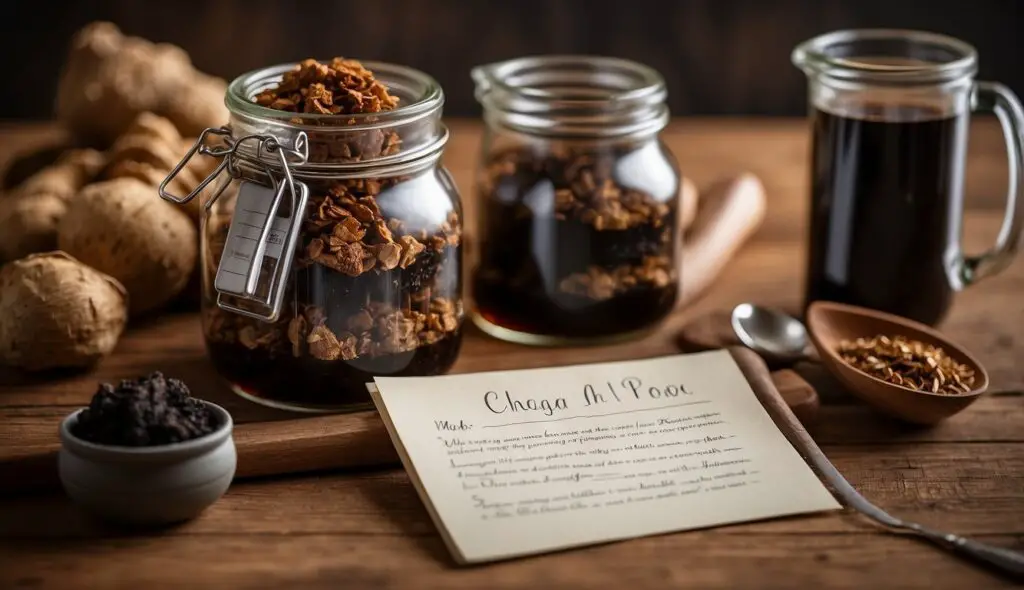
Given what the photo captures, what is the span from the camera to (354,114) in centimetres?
96

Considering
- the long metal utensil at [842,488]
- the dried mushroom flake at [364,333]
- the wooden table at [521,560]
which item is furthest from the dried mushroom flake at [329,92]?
the long metal utensil at [842,488]

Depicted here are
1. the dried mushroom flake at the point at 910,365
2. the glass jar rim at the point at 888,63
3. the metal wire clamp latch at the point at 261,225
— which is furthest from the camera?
the glass jar rim at the point at 888,63

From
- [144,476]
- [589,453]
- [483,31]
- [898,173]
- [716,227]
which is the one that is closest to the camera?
[144,476]

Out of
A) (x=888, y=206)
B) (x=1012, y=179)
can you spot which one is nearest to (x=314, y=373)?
(x=888, y=206)

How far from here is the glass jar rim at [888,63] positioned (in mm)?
1122

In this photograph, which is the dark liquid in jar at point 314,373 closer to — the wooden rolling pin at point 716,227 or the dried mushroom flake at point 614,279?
the dried mushroom flake at point 614,279

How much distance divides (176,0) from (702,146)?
884mm

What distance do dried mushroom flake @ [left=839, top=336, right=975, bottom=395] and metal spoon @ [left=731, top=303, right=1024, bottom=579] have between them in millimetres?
71

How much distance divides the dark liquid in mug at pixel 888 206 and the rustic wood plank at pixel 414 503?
0.24 metres

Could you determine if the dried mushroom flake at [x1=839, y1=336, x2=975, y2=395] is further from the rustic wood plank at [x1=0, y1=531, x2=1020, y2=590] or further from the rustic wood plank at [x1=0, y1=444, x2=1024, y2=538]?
the rustic wood plank at [x1=0, y1=531, x2=1020, y2=590]

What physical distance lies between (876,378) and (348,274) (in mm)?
457

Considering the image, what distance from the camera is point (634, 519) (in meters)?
0.85

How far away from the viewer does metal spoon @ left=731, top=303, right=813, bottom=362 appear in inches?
44.8

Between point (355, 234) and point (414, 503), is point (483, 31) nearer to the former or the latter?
point (355, 234)
